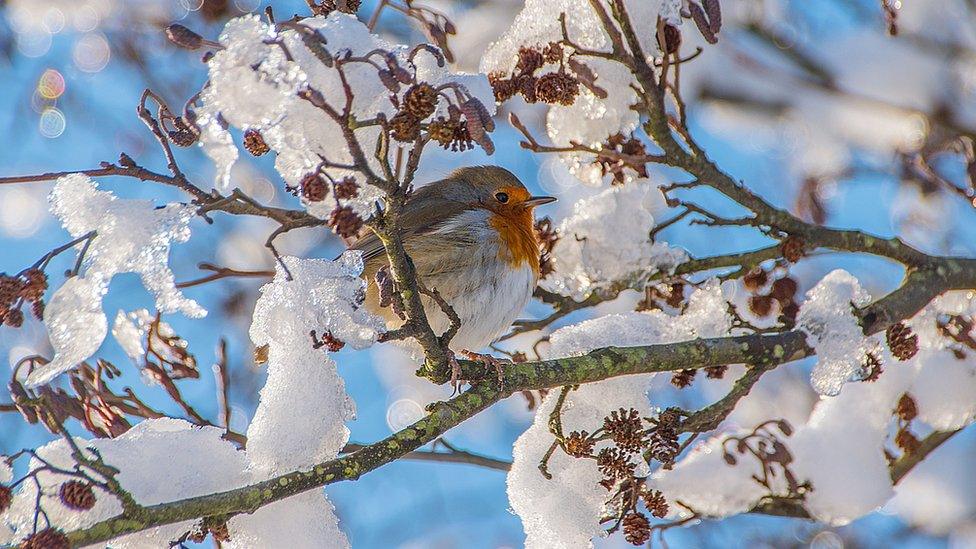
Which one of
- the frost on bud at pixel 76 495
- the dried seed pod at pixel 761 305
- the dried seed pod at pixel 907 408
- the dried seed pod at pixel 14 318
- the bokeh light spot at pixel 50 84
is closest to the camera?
the frost on bud at pixel 76 495

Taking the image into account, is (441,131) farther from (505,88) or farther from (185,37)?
(505,88)

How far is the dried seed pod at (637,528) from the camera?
7.47 ft

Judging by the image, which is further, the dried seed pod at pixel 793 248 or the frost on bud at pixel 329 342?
the dried seed pod at pixel 793 248

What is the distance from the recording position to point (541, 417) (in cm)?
260

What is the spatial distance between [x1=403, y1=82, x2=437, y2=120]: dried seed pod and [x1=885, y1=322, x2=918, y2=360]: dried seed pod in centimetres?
148

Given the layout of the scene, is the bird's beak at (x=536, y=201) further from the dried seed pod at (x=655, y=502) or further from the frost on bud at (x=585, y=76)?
the dried seed pod at (x=655, y=502)

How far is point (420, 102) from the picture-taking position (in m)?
1.67

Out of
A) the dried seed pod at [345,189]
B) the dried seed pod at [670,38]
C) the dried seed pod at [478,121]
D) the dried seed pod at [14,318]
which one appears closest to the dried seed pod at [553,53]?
the dried seed pod at [670,38]

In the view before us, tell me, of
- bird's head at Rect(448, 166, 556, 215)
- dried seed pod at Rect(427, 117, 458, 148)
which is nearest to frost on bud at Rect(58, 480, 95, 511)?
dried seed pod at Rect(427, 117, 458, 148)

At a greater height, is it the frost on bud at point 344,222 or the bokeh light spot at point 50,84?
the bokeh light spot at point 50,84

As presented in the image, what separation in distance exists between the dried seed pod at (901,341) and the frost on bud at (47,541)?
1941mm

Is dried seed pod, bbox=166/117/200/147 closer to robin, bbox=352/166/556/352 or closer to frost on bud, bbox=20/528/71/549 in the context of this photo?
frost on bud, bbox=20/528/71/549

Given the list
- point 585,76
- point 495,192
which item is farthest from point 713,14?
point 495,192

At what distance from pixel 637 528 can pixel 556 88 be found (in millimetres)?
1014
